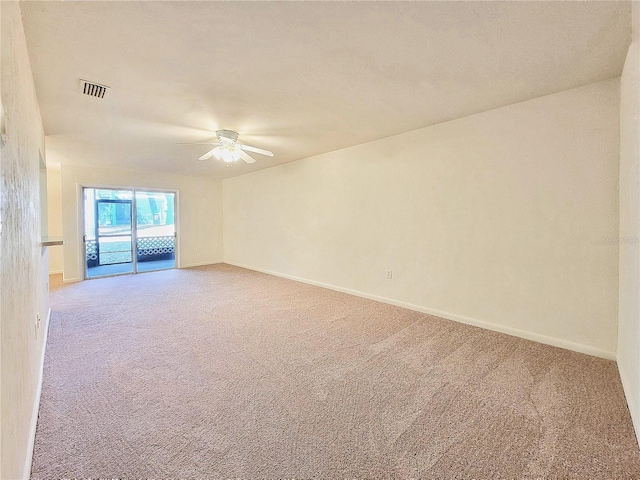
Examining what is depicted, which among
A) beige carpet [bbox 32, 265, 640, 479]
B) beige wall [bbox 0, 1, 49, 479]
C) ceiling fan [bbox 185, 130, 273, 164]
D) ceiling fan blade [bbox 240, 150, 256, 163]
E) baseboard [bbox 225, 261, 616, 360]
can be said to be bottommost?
beige carpet [bbox 32, 265, 640, 479]

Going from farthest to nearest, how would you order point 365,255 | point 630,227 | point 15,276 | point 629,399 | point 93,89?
1. point 365,255
2. point 93,89
3. point 630,227
4. point 629,399
5. point 15,276

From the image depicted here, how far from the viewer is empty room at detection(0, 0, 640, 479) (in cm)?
149

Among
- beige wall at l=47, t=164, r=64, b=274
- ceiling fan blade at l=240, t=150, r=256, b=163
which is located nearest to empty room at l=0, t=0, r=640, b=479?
ceiling fan blade at l=240, t=150, r=256, b=163

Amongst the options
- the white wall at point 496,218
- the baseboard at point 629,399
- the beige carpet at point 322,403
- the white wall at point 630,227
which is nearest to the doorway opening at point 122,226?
the beige carpet at point 322,403

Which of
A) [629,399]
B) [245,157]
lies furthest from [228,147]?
[629,399]

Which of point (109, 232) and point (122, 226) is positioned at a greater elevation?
point (122, 226)

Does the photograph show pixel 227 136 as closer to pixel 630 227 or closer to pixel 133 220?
pixel 630 227

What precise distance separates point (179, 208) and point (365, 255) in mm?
4957

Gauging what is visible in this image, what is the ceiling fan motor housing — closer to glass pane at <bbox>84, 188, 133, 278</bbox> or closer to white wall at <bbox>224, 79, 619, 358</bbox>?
white wall at <bbox>224, 79, 619, 358</bbox>

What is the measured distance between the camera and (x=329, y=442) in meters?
1.55

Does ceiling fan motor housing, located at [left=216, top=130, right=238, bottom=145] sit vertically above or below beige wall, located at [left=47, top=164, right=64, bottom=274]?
above

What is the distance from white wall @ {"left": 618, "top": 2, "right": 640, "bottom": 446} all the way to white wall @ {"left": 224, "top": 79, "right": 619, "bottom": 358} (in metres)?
0.20

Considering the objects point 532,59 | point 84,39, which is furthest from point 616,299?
point 84,39

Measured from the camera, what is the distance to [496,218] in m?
3.00
